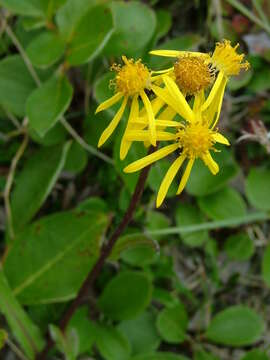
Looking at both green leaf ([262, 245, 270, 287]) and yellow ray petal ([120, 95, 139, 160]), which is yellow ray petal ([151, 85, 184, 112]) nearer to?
yellow ray petal ([120, 95, 139, 160])

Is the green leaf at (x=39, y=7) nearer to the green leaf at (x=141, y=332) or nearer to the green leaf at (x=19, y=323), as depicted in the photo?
the green leaf at (x=19, y=323)

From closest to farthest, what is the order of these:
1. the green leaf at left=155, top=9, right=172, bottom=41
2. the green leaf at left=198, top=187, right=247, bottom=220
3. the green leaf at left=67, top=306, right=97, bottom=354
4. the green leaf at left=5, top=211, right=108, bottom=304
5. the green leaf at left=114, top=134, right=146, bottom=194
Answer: the green leaf at left=114, top=134, right=146, bottom=194 → the green leaf at left=5, top=211, right=108, bottom=304 → the green leaf at left=67, top=306, right=97, bottom=354 → the green leaf at left=198, top=187, right=247, bottom=220 → the green leaf at left=155, top=9, right=172, bottom=41

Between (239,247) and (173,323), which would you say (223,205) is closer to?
(239,247)

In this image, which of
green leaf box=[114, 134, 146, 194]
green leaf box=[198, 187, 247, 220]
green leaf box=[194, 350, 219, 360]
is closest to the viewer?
green leaf box=[114, 134, 146, 194]

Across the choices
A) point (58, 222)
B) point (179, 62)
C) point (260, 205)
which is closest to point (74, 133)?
point (58, 222)

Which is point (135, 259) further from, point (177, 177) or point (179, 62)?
point (179, 62)

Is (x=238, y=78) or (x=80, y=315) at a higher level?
(x=238, y=78)

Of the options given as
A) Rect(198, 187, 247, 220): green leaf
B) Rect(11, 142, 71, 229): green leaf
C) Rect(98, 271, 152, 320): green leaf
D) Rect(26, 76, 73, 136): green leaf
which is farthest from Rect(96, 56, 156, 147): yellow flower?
Rect(198, 187, 247, 220): green leaf

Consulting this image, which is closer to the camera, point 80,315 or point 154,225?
point 80,315
